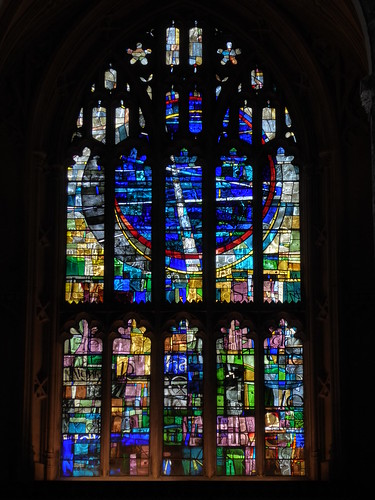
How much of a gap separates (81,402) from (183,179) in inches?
134

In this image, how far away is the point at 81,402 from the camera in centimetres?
1742

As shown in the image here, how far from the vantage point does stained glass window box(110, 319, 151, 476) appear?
17.2 meters

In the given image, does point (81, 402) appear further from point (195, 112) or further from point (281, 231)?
point (195, 112)

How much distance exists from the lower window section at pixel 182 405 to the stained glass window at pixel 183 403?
0.01 metres

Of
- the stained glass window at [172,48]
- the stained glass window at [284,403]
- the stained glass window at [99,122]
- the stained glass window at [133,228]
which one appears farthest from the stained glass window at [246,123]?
the stained glass window at [284,403]

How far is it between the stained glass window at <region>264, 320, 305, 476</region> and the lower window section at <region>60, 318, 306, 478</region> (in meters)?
0.01

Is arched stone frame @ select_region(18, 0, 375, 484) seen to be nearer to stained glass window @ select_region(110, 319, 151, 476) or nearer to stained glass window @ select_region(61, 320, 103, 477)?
stained glass window @ select_region(61, 320, 103, 477)

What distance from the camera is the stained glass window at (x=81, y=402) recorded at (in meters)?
17.2
